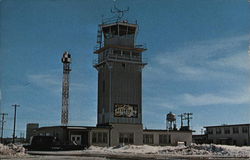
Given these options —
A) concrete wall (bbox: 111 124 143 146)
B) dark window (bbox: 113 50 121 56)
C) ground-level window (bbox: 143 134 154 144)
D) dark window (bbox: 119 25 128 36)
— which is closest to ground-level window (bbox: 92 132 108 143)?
concrete wall (bbox: 111 124 143 146)

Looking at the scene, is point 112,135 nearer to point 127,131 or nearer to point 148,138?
point 127,131

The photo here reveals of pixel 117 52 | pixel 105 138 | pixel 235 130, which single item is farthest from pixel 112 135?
pixel 235 130

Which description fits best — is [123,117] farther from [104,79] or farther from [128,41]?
[128,41]

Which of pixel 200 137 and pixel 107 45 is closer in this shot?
pixel 107 45

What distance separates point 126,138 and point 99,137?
16.5ft

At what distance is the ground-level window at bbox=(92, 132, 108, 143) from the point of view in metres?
52.3

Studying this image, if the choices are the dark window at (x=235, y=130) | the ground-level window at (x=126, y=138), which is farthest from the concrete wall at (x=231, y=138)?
the ground-level window at (x=126, y=138)

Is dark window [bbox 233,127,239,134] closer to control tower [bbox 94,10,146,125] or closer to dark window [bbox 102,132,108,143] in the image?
control tower [bbox 94,10,146,125]

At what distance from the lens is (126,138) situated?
184ft

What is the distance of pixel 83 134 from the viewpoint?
5206cm

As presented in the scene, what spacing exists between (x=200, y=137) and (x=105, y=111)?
135 feet

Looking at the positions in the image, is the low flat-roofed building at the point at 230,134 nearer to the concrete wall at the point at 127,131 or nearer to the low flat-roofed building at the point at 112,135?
the low flat-roofed building at the point at 112,135

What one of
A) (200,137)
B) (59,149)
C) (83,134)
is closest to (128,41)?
(83,134)

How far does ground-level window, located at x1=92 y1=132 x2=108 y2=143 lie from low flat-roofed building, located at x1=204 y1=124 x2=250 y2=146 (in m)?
32.7
